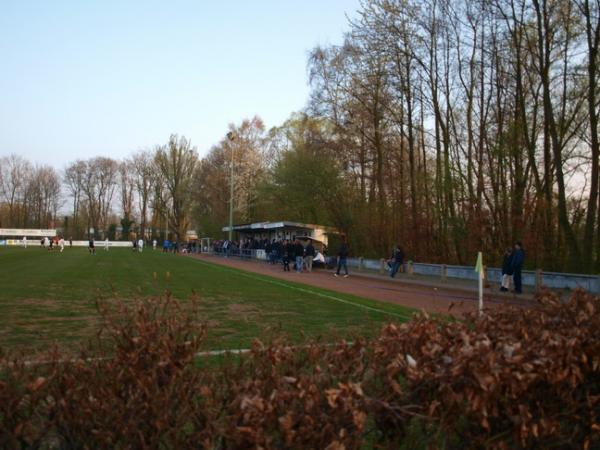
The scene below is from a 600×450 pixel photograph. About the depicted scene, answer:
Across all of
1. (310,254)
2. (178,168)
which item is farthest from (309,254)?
(178,168)

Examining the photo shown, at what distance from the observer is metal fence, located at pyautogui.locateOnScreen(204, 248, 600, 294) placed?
62.3 ft

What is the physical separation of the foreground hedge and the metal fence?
6.20 m

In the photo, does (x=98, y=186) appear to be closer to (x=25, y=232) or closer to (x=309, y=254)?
(x=25, y=232)

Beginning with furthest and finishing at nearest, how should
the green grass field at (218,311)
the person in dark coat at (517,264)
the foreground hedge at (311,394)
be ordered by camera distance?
1. the person in dark coat at (517,264)
2. the green grass field at (218,311)
3. the foreground hedge at (311,394)

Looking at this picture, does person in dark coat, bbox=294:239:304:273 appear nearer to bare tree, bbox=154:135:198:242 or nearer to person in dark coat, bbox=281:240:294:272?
person in dark coat, bbox=281:240:294:272

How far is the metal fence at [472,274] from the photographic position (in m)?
19.0

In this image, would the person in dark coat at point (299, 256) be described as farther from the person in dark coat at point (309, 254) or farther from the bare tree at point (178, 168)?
Result: the bare tree at point (178, 168)

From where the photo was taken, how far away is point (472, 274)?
24.8 metres

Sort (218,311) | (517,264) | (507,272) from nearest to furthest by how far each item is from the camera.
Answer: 1. (218,311)
2. (517,264)
3. (507,272)

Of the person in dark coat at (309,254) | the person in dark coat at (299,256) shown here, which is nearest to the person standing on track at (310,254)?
the person in dark coat at (309,254)


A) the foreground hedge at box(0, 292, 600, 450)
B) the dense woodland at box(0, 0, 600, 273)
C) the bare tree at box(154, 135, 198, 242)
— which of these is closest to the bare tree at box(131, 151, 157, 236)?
the bare tree at box(154, 135, 198, 242)

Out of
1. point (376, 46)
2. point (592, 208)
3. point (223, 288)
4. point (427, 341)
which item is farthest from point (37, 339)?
point (376, 46)

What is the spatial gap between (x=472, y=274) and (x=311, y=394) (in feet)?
75.6

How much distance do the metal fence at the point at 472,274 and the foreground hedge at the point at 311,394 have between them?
6201mm
